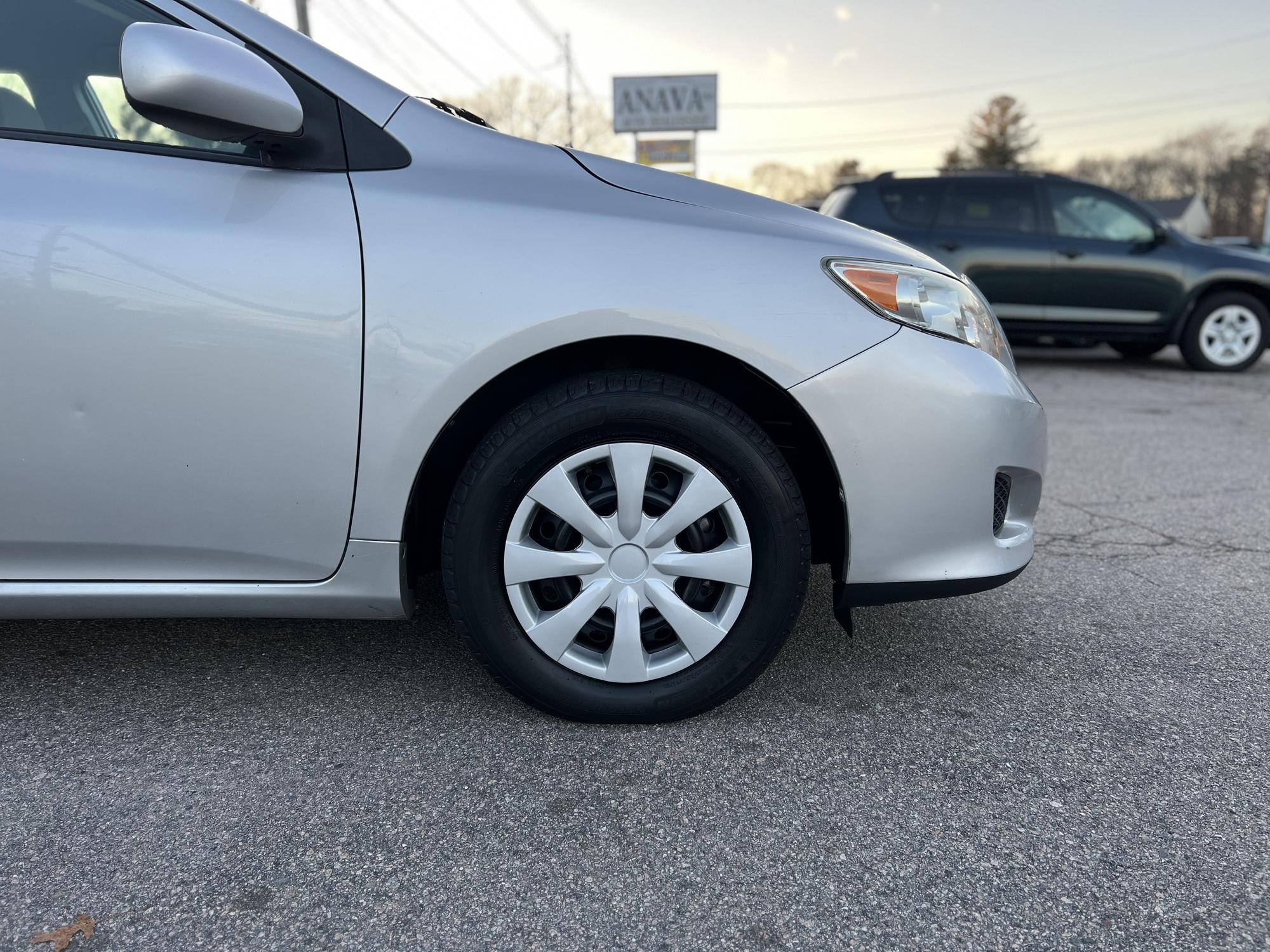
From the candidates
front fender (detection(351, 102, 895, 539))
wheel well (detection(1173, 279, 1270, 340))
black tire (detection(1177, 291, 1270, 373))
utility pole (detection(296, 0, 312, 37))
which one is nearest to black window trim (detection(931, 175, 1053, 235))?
wheel well (detection(1173, 279, 1270, 340))

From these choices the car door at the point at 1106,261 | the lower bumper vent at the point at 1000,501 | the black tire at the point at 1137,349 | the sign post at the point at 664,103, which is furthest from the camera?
the sign post at the point at 664,103

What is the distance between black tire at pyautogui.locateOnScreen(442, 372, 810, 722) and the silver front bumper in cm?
13

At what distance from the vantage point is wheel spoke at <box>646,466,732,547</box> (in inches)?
73.2

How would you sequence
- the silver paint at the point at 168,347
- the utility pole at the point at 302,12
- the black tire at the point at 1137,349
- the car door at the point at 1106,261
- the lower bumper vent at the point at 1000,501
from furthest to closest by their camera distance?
the utility pole at the point at 302,12
the black tire at the point at 1137,349
the car door at the point at 1106,261
the lower bumper vent at the point at 1000,501
the silver paint at the point at 168,347

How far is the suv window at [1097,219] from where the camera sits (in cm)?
803

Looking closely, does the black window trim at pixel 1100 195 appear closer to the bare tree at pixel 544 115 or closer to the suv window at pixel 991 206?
the suv window at pixel 991 206

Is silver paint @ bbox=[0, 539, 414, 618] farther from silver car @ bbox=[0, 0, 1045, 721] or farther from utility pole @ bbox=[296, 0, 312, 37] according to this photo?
utility pole @ bbox=[296, 0, 312, 37]

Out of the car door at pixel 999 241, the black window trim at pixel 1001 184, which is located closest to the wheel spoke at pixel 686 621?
the car door at pixel 999 241

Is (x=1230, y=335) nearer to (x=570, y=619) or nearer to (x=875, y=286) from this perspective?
(x=875, y=286)

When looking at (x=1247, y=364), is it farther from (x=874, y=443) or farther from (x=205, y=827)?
(x=205, y=827)

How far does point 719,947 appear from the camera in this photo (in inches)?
53.4

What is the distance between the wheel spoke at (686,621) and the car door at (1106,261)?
24.0 ft

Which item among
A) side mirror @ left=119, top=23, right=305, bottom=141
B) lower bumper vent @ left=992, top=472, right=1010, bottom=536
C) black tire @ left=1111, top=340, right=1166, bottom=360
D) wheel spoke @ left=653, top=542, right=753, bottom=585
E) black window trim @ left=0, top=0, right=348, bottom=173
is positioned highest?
side mirror @ left=119, top=23, right=305, bottom=141

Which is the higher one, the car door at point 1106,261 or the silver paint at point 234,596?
the car door at point 1106,261
